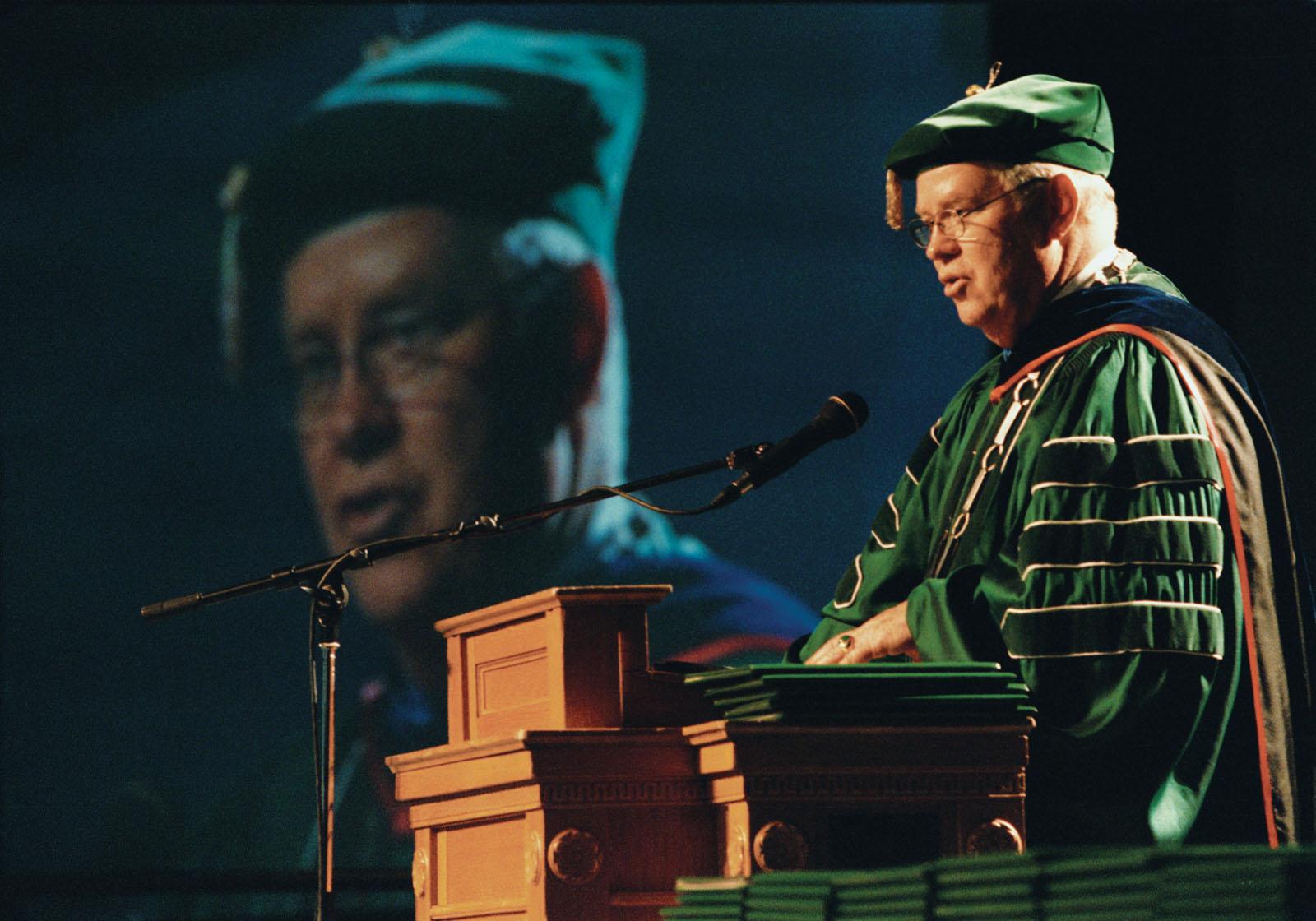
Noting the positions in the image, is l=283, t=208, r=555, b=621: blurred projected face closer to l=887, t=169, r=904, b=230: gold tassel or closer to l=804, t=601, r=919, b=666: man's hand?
l=887, t=169, r=904, b=230: gold tassel

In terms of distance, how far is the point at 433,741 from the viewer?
5.23 m

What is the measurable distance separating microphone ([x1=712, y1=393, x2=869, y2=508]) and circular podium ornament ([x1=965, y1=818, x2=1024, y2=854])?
0.62m

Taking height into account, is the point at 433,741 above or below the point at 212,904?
above

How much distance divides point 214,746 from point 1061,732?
305cm

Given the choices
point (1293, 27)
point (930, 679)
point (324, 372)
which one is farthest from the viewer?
point (324, 372)

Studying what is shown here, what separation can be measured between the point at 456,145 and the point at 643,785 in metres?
3.30

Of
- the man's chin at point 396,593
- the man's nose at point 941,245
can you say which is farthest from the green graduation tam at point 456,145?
the man's nose at point 941,245

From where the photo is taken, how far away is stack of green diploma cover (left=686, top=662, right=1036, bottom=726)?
2.24 m

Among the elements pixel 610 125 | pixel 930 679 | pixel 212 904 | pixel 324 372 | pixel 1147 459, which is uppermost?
pixel 610 125

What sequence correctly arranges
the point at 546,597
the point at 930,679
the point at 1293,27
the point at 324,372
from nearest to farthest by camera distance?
1. the point at 930,679
2. the point at 546,597
3. the point at 1293,27
4. the point at 324,372

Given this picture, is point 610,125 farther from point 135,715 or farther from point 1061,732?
point 1061,732

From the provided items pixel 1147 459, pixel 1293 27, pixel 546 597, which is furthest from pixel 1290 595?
pixel 1293 27

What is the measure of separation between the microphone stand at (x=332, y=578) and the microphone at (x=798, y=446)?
0.04 feet

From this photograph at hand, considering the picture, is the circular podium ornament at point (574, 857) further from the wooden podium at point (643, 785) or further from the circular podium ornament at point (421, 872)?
the circular podium ornament at point (421, 872)
